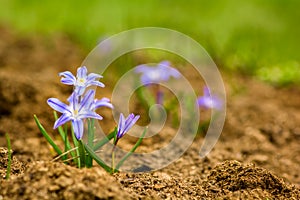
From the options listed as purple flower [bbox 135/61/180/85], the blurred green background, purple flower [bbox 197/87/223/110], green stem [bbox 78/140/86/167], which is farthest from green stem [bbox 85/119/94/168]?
the blurred green background

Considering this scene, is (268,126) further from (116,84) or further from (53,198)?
(53,198)

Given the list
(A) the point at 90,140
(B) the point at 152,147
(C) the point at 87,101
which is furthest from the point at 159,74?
(C) the point at 87,101

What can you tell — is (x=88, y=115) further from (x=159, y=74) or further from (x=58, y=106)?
(x=159, y=74)

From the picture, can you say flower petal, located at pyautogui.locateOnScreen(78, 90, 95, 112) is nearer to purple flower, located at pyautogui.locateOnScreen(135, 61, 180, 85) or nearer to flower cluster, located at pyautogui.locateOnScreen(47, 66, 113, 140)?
flower cluster, located at pyautogui.locateOnScreen(47, 66, 113, 140)

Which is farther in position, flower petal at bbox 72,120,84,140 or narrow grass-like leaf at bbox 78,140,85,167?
narrow grass-like leaf at bbox 78,140,85,167

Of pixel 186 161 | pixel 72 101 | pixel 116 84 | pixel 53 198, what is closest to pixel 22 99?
pixel 116 84
